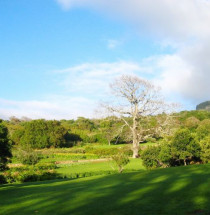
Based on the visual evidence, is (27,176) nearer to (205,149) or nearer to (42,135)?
(205,149)

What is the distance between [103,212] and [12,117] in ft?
394

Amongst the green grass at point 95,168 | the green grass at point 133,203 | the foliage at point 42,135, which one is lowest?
the green grass at point 95,168

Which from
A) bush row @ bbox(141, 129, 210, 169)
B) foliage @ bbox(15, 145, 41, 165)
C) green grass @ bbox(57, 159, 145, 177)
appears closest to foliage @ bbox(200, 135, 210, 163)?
bush row @ bbox(141, 129, 210, 169)

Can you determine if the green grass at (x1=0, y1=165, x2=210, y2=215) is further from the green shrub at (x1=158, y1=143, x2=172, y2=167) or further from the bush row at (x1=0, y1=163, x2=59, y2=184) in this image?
the bush row at (x1=0, y1=163, x2=59, y2=184)

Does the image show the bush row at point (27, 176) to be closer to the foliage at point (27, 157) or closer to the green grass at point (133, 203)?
the foliage at point (27, 157)

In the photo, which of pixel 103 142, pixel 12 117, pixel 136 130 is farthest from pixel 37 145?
pixel 12 117

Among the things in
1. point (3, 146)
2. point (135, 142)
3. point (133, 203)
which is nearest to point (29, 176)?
point (3, 146)

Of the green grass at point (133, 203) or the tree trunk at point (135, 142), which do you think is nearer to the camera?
the green grass at point (133, 203)

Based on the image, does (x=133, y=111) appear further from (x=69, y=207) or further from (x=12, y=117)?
(x=12, y=117)

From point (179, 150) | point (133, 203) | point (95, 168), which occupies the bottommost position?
point (95, 168)

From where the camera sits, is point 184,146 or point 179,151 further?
point 179,151

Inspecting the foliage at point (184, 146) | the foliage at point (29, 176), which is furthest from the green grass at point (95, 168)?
the foliage at point (184, 146)

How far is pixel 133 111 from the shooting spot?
46.2 m

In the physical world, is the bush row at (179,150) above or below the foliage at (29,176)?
above
